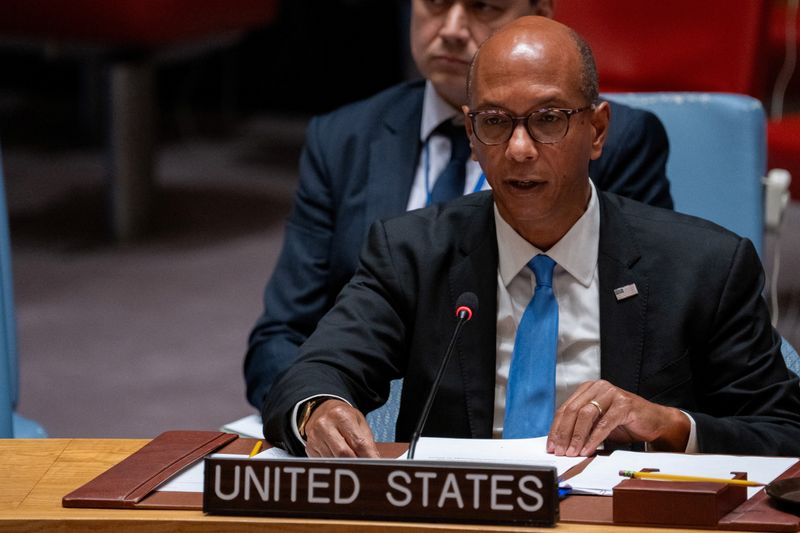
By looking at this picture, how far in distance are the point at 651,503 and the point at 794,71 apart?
469cm

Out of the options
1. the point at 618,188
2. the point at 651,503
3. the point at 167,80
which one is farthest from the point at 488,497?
the point at 167,80

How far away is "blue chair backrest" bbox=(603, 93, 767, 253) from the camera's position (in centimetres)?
276

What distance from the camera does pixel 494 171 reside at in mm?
1986

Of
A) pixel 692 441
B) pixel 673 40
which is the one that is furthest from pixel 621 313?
pixel 673 40

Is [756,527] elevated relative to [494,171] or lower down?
lower down

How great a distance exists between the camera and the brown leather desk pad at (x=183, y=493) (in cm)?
153

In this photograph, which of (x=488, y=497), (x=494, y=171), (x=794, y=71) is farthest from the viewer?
(x=794, y=71)

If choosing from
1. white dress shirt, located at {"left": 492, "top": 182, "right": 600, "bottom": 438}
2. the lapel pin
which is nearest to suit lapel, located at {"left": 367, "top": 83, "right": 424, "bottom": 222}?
white dress shirt, located at {"left": 492, "top": 182, "right": 600, "bottom": 438}

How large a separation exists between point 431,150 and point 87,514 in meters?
1.32

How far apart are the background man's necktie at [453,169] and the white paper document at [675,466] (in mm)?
999

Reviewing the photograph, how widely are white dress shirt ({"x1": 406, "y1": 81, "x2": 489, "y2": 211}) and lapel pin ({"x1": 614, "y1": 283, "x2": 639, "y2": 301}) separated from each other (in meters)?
0.73

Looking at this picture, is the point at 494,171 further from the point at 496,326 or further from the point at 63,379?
the point at 63,379

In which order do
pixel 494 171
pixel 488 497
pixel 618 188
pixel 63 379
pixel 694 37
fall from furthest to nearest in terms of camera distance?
pixel 63 379 → pixel 694 37 → pixel 618 188 → pixel 494 171 → pixel 488 497

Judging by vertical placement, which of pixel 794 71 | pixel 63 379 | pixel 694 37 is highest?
pixel 694 37
